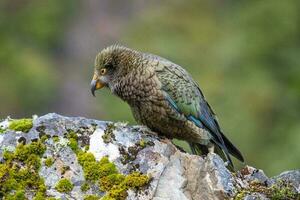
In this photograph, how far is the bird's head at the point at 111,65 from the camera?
1110cm

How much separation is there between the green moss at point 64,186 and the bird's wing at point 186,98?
85.6 inches

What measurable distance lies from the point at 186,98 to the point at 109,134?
5.33 feet

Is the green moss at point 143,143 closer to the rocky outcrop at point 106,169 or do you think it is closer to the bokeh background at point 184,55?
the rocky outcrop at point 106,169

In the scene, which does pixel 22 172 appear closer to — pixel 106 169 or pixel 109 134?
pixel 106 169

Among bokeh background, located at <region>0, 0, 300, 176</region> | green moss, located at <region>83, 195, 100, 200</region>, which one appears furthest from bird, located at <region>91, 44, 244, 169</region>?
bokeh background, located at <region>0, 0, 300, 176</region>

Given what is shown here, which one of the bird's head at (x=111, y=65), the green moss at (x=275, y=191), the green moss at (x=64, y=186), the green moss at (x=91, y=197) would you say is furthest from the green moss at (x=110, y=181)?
the bird's head at (x=111, y=65)

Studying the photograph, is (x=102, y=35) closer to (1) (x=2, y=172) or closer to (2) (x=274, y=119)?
(2) (x=274, y=119)

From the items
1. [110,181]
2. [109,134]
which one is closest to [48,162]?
[110,181]

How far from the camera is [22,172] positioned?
29.5 ft

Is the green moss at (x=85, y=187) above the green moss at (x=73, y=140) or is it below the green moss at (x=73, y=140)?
below

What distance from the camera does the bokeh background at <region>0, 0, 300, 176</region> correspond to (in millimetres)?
26625

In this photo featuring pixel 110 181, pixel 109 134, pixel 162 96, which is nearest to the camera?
pixel 110 181

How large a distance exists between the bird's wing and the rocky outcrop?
1.27 metres

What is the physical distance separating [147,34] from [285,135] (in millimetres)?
9669
